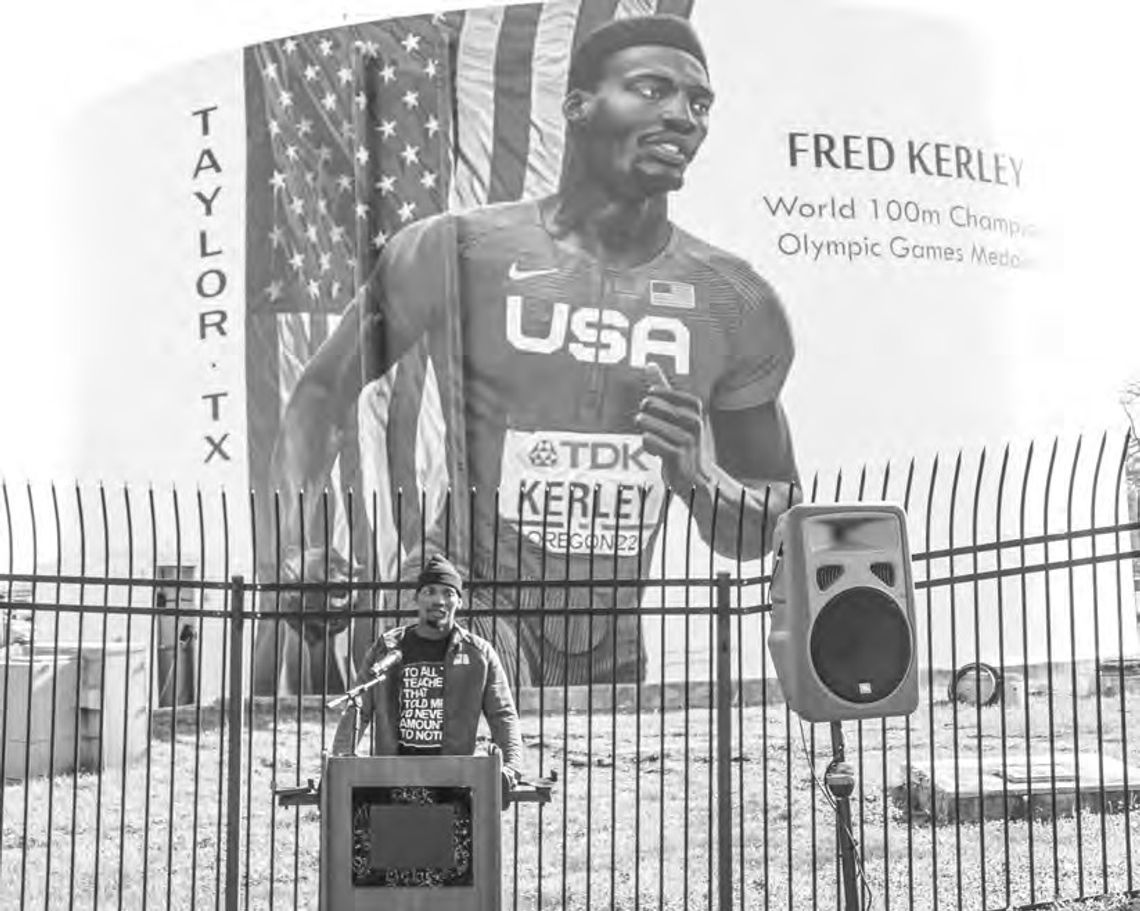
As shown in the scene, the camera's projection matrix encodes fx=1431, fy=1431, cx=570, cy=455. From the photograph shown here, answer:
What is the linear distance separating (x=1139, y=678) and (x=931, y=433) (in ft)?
19.4

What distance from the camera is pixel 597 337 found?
56.3 feet

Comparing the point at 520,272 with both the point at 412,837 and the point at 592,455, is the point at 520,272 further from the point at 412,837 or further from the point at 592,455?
the point at 412,837

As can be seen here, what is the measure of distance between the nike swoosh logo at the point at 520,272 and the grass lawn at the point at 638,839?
5886mm

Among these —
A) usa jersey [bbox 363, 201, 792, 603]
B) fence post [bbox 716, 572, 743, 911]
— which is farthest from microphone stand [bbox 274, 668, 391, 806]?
usa jersey [bbox 363, 201, 792, 603]

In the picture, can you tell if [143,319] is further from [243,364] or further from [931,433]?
[931,433]

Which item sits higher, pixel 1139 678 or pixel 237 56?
pixel 237 56

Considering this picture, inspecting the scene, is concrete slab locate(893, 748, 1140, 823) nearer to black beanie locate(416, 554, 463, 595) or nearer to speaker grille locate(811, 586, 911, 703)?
speaker grille locate(811, 586, 911, 703)

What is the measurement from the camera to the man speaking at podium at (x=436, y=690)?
532 cm

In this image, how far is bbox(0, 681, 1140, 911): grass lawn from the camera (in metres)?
6.98

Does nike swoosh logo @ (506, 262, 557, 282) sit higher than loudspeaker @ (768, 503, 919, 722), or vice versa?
nike swoosh logo @ (506, 262, 557, 282)

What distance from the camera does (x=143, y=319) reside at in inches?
796

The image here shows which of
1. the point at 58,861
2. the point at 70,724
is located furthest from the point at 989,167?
the point at 58,861

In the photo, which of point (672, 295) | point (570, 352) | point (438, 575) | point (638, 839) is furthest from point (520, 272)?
point (438, 575)

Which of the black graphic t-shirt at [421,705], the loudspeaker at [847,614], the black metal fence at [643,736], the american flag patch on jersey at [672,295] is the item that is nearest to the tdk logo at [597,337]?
the american flag patch on jersey at [672,295]
